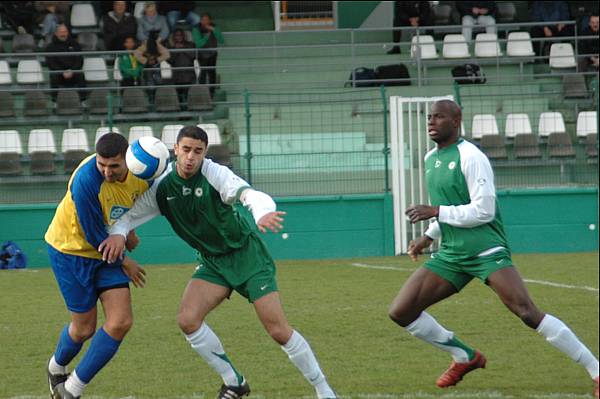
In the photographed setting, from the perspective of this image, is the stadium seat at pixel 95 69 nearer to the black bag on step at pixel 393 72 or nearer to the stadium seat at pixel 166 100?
the stadium seat at pixel 166 100

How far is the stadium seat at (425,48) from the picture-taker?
2134 centimetres

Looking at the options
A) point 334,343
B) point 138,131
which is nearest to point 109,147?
point 334,343

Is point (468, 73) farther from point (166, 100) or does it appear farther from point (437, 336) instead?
point (437, 336)

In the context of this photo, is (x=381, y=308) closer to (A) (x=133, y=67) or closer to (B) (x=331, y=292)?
(B) (x=331, y=292)

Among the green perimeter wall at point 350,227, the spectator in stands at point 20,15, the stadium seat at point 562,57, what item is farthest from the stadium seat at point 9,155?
the stadium seat at point 562,57

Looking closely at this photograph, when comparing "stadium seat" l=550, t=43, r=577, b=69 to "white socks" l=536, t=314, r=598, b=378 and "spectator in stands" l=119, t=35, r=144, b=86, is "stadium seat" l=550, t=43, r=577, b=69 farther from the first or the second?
"white socks" l=536, t=314, r=598, b=378

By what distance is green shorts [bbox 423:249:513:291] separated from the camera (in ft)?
24.7

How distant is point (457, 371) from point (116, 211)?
2.62 m

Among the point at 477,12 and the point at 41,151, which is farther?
the point at 477,12

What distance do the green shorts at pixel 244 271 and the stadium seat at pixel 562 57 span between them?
15.3 metres

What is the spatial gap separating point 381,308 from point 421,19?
40.1 ft

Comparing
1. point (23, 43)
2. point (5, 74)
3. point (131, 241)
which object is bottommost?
point (131, 241)

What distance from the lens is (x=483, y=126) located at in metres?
18.2

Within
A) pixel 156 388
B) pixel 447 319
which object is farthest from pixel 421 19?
pixel 156 388
